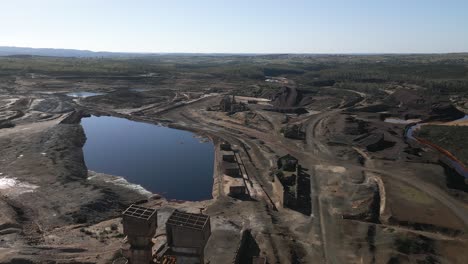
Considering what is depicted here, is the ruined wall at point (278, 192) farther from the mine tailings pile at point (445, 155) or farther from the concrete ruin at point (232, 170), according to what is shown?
the mine tailings pile at point (445, 155)

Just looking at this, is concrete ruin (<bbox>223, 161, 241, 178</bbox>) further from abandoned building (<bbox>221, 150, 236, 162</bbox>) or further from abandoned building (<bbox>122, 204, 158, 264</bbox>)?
abandoned building (<bbox>122, 204, 158, 264</bbox>)

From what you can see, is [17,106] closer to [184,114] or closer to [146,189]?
[184,114]

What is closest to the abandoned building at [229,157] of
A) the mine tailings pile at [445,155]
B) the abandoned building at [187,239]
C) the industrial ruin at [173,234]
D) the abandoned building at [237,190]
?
the abandoned building at [237,190]

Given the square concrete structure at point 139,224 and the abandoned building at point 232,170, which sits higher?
the square concrete structure at point 139,224

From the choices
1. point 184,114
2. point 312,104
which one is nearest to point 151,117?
point 184,114

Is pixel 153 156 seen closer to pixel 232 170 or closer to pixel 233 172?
pixel 232 170
